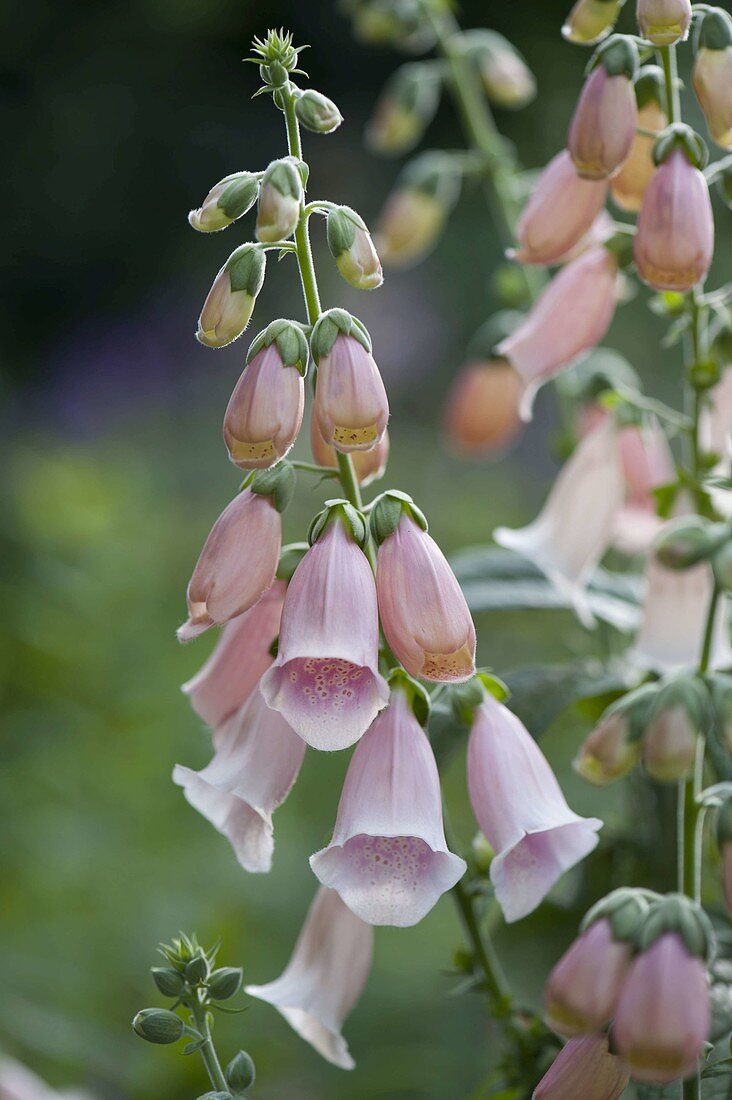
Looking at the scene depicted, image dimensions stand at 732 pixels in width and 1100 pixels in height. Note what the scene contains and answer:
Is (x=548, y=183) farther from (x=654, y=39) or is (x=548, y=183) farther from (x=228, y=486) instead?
(x=228, y=486)

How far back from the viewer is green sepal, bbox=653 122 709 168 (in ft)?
2.01

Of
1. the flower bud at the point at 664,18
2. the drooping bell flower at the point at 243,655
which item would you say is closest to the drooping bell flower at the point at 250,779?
the drooping bell flower at the point at 243,655

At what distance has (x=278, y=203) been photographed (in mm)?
499

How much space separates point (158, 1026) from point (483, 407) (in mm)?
743

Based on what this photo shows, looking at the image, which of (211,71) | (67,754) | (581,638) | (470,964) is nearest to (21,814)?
(67,754)

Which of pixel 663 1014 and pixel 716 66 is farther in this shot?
pixel 716 66

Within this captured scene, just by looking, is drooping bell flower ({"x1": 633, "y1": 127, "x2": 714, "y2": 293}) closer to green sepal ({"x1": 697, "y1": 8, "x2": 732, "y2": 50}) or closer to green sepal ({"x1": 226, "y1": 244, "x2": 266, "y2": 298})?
green sepal ({"x1": 697, "y1": 8, "x2": 732, "y2": 50})

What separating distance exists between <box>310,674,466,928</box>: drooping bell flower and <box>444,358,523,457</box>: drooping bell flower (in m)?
0.63

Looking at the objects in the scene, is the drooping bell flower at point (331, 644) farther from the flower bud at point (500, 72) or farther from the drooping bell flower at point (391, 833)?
the flower bud at point (500, 72)

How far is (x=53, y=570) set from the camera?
1260mm

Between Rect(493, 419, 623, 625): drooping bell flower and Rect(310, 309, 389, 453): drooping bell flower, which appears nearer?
Rect(310, 309, 389, 453): drooping bell flower

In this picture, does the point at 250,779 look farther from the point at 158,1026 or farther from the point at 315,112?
the point at 315,112

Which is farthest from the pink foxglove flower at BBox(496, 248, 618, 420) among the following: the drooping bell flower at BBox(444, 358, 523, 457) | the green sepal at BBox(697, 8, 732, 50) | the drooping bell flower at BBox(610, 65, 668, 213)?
the drooping bell flower at BBox(444, 358, 523, 457)

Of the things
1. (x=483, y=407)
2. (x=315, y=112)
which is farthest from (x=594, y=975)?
(x=483, y=407)
